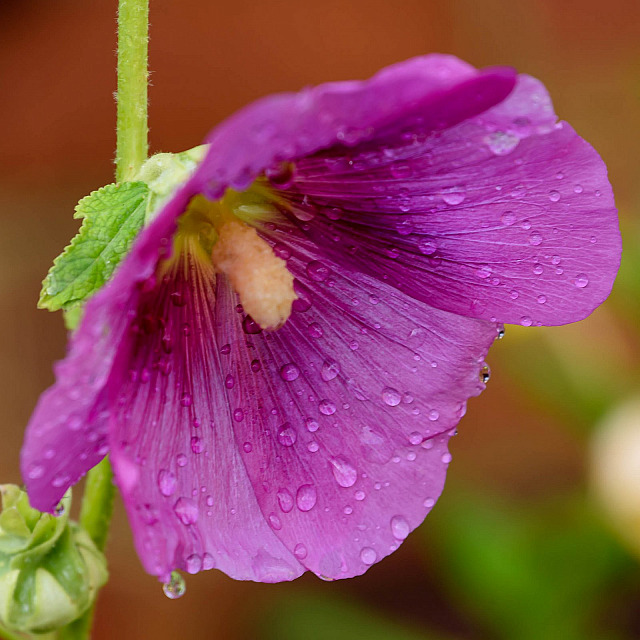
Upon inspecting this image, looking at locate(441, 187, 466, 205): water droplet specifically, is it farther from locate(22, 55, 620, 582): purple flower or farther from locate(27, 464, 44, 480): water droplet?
locate(27, 464, 44, 480): water droplet

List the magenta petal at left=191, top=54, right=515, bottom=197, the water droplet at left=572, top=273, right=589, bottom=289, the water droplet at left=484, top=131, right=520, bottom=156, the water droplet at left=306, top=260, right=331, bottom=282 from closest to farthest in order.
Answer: the magenta petal at left=191, top=54, right=515, bottom=197, the water droplet at left=484, top=131, right=520, bottom=156, the water droplet at left=572, top=273, right=589, bottom=289, the water droplet at left=306, top=260, right=331, bottom=282

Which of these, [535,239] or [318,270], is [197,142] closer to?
[318,270]

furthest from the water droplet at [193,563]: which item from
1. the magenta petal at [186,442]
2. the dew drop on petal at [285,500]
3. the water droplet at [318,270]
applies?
the water droplet at [318,270]

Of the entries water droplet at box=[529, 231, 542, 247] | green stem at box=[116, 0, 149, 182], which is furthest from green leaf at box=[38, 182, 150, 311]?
water droplet at box=[529, 231, 542, 247]

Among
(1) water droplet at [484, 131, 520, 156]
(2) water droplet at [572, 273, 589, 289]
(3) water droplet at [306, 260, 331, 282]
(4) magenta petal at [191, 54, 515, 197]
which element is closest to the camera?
(4) magenta petal at [191, 54, 515, 197]

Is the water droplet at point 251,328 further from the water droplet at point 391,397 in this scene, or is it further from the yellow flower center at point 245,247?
the water droplet at point 391,397

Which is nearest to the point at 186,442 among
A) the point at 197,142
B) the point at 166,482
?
the point at 166,482

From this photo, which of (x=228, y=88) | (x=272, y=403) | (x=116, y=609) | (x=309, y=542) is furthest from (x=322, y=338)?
(x=228, y=88)

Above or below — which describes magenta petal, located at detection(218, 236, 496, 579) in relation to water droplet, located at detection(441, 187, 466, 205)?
below

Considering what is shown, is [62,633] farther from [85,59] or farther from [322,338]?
[85,59]
